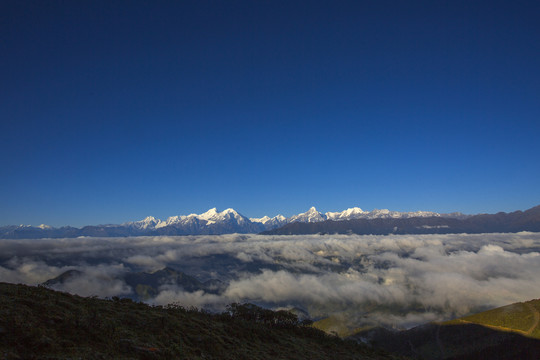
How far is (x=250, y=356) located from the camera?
32781 millimetres

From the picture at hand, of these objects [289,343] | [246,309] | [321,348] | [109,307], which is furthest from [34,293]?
[246,309]

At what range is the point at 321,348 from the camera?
50594 mm

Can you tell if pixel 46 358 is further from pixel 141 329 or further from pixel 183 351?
pixel 141 329

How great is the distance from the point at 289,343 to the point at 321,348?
7.64 metres

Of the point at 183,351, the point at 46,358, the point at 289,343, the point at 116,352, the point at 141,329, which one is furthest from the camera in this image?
the point at 289,343

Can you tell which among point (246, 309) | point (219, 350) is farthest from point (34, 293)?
point (246, 309)

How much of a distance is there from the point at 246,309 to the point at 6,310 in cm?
6401

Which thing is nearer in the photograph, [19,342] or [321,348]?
[19,342]

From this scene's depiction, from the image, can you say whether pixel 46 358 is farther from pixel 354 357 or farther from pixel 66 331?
pixel 354 357

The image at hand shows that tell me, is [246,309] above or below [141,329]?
below

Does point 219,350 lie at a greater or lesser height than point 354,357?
greater

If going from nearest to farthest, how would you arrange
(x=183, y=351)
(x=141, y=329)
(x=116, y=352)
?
1. (x=116, y=352)
2. (x=183, y=351)
3. (x=141, y=329)

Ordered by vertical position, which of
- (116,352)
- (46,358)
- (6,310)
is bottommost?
(116,352)

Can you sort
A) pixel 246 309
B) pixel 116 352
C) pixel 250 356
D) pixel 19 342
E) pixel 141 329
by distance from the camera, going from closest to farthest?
pixel 19 342, pixel 116 352, pixel 141 329, pixel 250 356, pixel 246 309
